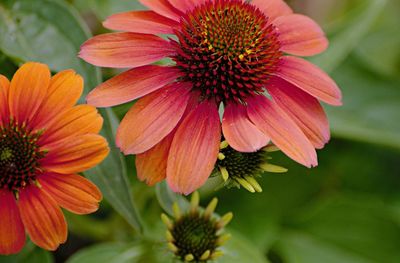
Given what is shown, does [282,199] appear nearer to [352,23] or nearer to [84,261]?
[352,23]

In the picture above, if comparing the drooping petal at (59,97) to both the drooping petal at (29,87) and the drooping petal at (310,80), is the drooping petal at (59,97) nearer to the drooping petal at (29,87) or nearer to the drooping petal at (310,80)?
the drooping petal at (29,87)

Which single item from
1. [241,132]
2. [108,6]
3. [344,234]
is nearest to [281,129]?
[241,132]

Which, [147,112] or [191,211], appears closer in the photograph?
[147,112]

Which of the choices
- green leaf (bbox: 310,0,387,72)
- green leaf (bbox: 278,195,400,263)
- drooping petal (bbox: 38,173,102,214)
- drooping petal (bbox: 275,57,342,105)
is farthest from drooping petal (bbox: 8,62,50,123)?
green leaf (bbox: 278,195,400,263)

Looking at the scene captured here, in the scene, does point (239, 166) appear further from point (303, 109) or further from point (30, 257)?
point (30, 257)

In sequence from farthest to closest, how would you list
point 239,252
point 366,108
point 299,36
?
point 366,108 → point 239,252 → point 299,36

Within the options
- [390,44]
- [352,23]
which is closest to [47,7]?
[352,23]

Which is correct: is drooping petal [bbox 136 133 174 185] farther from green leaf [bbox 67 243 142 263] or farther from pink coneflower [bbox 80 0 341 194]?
green leaf [bbox 67 243 142 263]
